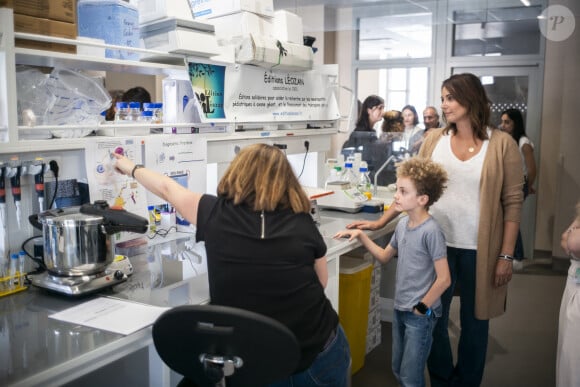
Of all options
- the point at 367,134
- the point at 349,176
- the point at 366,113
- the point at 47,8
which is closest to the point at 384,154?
the point at 367,134

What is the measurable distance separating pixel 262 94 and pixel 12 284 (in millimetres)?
1537

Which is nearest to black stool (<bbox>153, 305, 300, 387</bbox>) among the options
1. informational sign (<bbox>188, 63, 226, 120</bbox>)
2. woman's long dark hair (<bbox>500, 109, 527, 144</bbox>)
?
informational sign (<bbox>188, 63, 226, 120</bbox>)

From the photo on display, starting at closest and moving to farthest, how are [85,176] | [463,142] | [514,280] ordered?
[85,176] < [463,142] < [514,280]

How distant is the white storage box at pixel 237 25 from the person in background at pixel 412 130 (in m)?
2.54

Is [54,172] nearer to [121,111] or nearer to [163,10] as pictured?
[121,111]

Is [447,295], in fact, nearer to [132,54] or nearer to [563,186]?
[132,54]

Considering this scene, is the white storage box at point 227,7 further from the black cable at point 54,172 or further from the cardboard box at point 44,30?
the black cable at point 54,172

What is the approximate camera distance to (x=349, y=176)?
3.54m

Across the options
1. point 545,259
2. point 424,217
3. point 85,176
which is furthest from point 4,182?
point 545,259

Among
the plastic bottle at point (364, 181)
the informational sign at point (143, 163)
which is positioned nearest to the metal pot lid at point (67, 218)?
the informational sign at point (143, 163)

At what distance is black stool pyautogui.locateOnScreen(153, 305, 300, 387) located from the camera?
1205 millimetres

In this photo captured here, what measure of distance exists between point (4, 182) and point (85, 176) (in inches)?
12.5

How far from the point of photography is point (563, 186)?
5055mm

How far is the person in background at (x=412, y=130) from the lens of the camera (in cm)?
510
